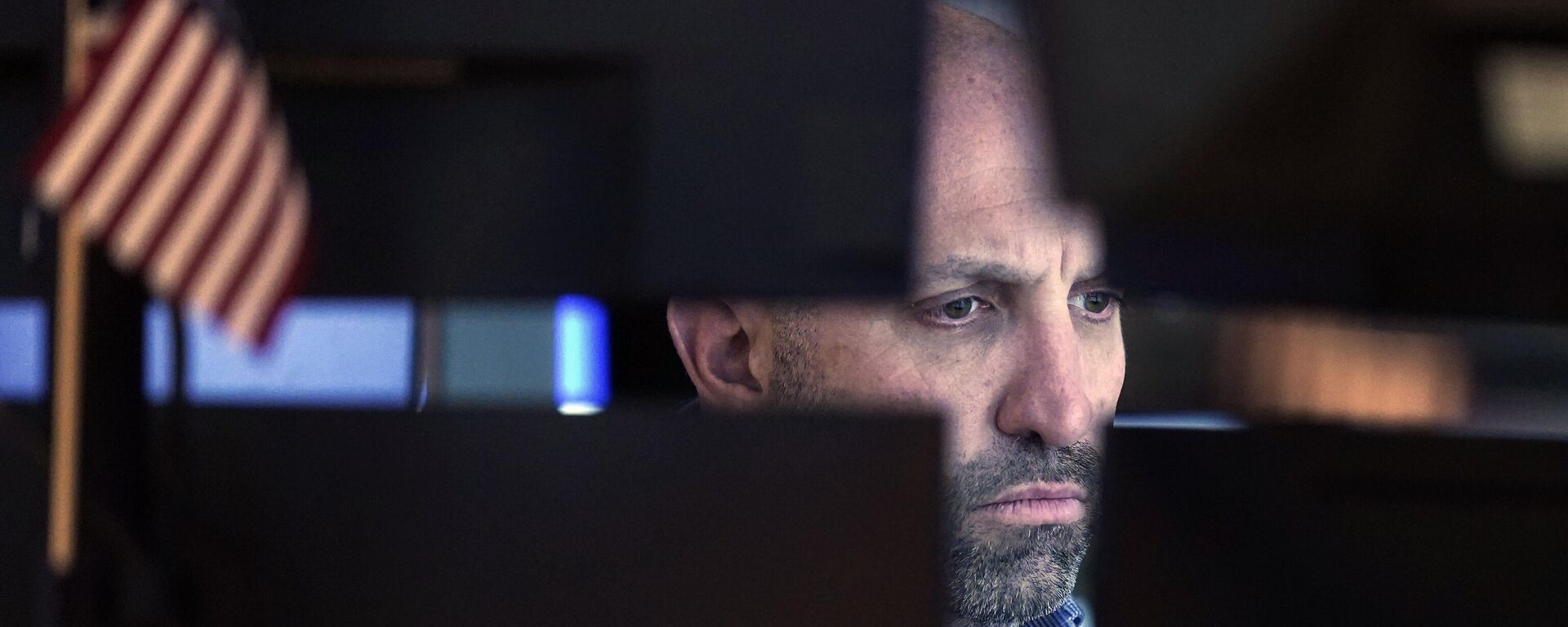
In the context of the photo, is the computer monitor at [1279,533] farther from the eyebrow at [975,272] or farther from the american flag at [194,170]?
the eyebrow at [975,272]

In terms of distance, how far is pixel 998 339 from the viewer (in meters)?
1.41

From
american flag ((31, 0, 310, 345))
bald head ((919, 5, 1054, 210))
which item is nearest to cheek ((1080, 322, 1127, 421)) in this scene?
bald head ((919, 5, 1054, 210))

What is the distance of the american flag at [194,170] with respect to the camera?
0.59m

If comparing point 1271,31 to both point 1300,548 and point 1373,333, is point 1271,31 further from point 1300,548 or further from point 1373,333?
point 1373,333

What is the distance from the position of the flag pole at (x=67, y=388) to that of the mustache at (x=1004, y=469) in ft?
3.12

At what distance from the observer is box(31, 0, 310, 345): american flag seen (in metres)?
0.59

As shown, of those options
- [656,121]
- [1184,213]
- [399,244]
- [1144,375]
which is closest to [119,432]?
[399,244]

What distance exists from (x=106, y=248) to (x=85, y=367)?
0.17ft

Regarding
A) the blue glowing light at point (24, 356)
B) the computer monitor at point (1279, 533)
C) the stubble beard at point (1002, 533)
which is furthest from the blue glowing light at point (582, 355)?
the computer monitor at point (1279, 533)

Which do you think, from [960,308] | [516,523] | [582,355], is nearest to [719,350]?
[960,308]

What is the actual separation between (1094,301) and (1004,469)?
23 cm

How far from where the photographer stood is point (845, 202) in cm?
58

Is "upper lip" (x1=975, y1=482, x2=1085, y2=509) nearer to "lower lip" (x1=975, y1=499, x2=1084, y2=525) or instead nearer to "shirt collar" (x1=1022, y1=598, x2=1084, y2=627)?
"lower lip" (x1=975, y1=499, x2=1084, y2=525)

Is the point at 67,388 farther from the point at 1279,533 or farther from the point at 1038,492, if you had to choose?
the point at 1038,492
